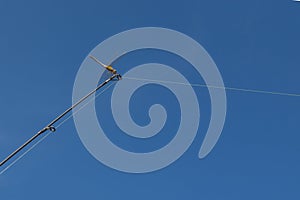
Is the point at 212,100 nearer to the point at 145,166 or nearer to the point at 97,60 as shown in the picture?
the point at 145,166

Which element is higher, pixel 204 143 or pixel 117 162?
pixel 204 143

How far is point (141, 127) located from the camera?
930 cm

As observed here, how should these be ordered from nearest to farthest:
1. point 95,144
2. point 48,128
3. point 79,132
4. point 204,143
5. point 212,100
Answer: point 48,128 → point 79,132 → point 95,144 → point 212,100 → point 204,143

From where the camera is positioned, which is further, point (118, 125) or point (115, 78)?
point (118, 125)

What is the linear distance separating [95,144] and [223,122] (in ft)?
10.7

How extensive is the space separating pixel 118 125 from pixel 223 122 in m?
2.49

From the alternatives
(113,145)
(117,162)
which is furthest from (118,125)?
(117,162)

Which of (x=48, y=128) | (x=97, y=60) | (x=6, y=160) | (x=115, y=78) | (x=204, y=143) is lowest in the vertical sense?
(x=6, y=160)

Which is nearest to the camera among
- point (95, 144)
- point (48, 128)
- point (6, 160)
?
point (6, 160)

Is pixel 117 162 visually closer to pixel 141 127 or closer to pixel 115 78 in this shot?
pixel 141 127

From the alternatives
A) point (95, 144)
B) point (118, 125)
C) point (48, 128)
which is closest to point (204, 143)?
point (118, 125)

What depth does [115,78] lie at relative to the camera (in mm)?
6707

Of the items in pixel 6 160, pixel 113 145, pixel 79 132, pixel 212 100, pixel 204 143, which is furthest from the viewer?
pixel 204 143

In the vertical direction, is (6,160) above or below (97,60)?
below
